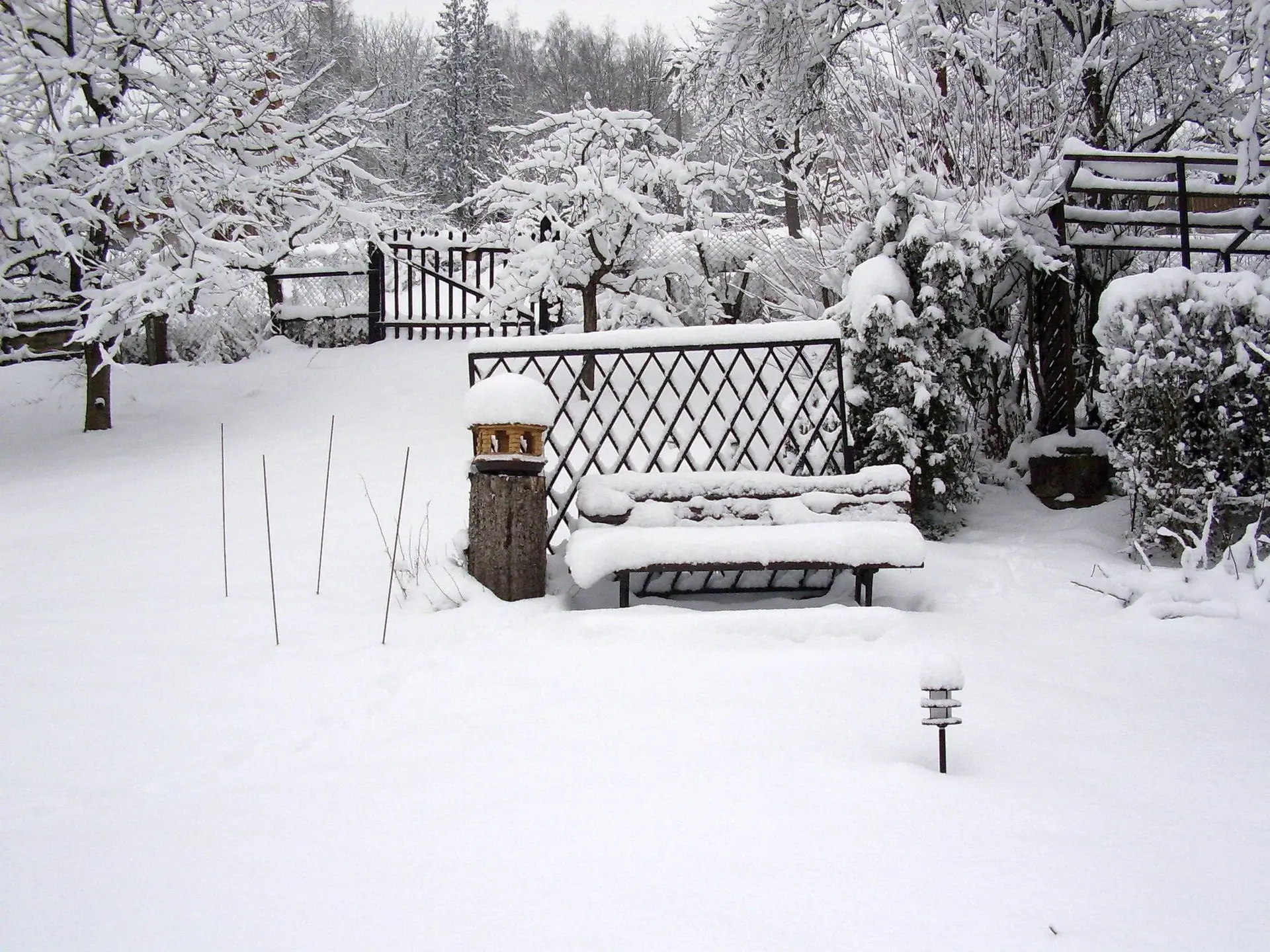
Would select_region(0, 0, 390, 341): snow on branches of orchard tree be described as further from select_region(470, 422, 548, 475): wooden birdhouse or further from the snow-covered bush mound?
the snow-covered bush mound

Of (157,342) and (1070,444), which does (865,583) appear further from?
(157,342)

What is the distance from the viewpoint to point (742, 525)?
3.63 m

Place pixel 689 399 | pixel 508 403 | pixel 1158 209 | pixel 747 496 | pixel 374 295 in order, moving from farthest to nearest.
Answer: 1. pixel 374 295
2. pixel 1158 209
3. pixel 689 399
4. pixel 747 496
5. pixel 508 403

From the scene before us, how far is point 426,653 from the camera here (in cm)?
299

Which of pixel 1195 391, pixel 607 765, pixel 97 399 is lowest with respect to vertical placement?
pixel 607 765

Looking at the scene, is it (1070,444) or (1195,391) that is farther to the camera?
(1070,444)

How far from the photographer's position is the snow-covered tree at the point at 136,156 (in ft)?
20.4

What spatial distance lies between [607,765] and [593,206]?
19.1 feet

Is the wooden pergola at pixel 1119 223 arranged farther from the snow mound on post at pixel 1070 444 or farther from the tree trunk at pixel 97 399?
the tree trunk at pixel 97 399

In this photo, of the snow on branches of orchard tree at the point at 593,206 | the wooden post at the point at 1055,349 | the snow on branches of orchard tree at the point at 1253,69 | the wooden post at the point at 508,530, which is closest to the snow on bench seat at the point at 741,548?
the wooden post at the point at 508,530

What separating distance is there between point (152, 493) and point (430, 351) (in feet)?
11.5

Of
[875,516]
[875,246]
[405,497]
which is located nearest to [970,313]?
[875,246]

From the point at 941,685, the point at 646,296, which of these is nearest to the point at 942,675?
the point at 941,685

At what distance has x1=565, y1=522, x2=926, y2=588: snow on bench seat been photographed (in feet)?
10.9
